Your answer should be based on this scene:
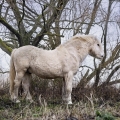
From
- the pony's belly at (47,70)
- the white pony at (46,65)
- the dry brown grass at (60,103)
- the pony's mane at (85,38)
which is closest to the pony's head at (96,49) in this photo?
the pony's mane at (85,38)

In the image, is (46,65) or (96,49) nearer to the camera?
(46,65)

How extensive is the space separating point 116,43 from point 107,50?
1.38 ft

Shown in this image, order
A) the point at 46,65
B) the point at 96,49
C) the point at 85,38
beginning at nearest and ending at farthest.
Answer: the point at 46,65 → the point at 85,38 → the point at 96,49

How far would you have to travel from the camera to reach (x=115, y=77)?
443 inches

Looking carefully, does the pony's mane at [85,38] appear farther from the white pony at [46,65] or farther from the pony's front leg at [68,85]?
the pony's front leg at [68,85]

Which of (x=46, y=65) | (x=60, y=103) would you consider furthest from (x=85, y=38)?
(x=60, y=103)

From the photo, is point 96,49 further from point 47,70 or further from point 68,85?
point 47,70

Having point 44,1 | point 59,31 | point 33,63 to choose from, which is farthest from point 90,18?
point 33,63

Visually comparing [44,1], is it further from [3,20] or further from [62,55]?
[62,55]

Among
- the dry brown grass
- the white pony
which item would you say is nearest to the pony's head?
the white pony

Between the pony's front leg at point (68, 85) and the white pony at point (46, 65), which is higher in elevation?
the white pony at point (46, 65)

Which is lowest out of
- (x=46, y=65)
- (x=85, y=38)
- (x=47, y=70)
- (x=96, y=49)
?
(x=47, y=70)

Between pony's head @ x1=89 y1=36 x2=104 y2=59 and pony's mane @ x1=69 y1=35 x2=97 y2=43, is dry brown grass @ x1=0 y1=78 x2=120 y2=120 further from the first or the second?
pony's mane @ x1=69 y1=35 x2=97 y2=43

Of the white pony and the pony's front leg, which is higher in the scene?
the white pony
